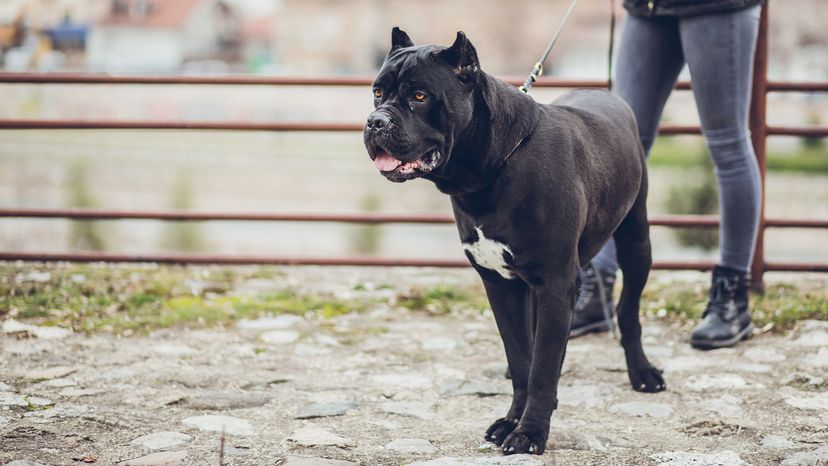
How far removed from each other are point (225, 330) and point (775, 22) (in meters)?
37.1

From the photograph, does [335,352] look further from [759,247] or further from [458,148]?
[759,247]

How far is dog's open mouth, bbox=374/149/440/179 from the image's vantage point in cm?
252

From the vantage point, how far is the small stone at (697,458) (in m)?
2.59

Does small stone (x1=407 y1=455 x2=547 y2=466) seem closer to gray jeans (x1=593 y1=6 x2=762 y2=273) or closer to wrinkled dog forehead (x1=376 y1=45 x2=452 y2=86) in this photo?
wrinkled dog forehead (x1=376 y1=45 x2=452 y2=86)

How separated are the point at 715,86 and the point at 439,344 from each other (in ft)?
4.85

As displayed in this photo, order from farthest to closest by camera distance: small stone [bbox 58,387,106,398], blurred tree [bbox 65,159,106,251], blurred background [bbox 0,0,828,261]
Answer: blurred background [bbox 0,0,828,261] → blurred tree [bbox 65,159,106,251] → small stone [bbox 58,387,106,398]

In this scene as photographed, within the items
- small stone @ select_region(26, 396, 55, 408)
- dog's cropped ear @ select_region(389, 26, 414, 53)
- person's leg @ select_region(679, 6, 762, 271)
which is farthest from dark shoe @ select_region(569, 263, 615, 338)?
small stone @ select_region(26, 396, 55, 408)

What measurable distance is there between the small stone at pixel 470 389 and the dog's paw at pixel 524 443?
1.97 ft

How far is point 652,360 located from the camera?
3.65m

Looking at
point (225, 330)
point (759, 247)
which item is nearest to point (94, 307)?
point (225, 330)

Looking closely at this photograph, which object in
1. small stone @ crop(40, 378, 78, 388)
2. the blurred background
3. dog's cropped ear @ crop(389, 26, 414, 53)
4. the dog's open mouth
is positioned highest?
dog's cropped ear @ crop(389, 26, 414, 53)

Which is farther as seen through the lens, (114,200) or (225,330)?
(114,200)

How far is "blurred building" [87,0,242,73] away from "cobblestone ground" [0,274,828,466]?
5034cm

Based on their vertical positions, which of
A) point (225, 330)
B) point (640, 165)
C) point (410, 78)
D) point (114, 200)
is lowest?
point (114, 200)
